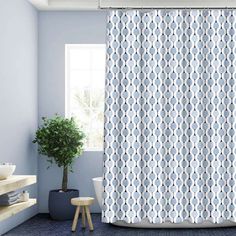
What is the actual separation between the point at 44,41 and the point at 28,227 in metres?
2.58

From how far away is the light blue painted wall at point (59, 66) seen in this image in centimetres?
727

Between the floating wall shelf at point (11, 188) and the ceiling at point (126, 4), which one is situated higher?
the ceiling at point (126, 4)

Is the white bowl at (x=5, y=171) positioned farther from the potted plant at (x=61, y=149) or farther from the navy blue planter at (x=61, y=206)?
the navy blue planter at (x=61, y=206)

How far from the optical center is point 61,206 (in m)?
6.77

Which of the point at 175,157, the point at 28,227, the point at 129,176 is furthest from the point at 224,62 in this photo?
the point at 28,227

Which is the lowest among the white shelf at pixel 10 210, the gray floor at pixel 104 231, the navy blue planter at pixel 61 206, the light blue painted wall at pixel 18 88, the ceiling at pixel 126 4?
the gray floor at pixel 104 231

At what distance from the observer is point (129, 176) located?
6023mm

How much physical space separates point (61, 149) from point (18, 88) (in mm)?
951

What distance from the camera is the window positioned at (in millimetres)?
7492

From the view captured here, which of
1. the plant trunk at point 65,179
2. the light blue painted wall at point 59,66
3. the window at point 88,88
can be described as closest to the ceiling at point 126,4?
the light blue painted wall at point 59,66

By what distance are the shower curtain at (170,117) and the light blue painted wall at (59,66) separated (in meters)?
1.27

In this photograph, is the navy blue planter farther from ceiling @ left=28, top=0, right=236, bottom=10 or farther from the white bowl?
ceiling @ left=28, top=0, right=236, bottom=10

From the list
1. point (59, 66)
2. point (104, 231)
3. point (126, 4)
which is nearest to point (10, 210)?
point (104, 231)

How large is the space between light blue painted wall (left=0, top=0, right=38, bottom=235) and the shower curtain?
3.60ft
